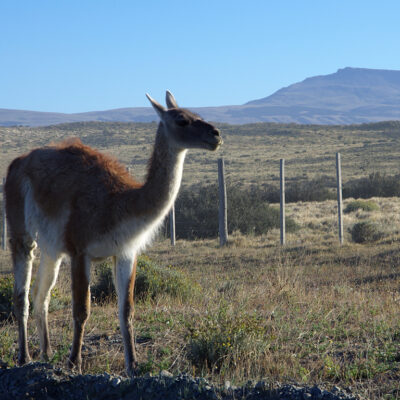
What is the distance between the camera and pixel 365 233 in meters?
17.8

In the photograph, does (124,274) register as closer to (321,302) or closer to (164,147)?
(164,147)

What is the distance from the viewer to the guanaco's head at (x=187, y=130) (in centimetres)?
514

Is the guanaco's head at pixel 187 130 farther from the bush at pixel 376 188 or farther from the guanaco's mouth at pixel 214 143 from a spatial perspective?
the bush at pixel 376 188

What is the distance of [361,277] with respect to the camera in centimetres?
1157

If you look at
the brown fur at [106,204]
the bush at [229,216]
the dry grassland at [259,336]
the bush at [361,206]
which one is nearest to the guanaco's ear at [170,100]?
the brown fur at [106,204]

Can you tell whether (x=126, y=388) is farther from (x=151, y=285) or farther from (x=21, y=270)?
(x=151, y=285)

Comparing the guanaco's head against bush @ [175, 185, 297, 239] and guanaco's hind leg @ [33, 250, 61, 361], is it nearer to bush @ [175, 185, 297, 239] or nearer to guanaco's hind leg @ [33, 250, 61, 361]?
guanaco's hind leg @ [33, 250, 61, 361]

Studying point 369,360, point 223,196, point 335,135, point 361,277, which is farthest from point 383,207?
point 335,135

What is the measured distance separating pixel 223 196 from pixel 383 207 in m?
14.3

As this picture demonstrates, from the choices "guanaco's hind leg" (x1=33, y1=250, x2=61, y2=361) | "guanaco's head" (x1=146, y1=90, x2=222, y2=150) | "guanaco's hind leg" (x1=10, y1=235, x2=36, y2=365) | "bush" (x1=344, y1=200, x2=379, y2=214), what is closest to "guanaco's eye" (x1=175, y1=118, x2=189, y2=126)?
"guanaco's head" (x1=146, y1=90, x2=222, y2=150)

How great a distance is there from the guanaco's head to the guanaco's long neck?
0.10m

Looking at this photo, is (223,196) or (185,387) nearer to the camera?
(185,387)

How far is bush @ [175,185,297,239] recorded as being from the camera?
21.2 metres

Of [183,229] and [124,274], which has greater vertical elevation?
[124,274]
